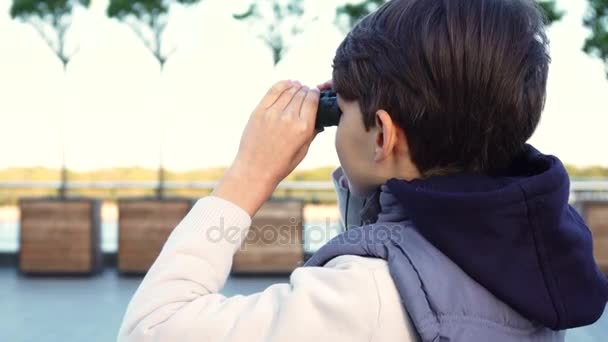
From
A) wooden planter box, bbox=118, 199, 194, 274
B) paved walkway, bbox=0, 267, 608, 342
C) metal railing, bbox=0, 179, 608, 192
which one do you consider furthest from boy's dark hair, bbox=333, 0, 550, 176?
metal railing, bbox=0, 179, 608, 192

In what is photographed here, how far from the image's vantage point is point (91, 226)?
6.11 m

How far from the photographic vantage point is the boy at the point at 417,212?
63cm

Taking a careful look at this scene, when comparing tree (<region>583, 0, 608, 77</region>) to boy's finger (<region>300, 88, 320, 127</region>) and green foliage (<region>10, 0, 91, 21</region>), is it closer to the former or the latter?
green foliage (<region>10, 0, 91, 21</region>)

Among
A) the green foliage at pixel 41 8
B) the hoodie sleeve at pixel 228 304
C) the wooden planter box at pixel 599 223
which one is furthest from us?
the green foliage at pixel 41 8

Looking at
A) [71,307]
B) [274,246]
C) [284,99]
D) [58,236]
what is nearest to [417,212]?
[284,99]

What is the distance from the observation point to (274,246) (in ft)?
19.5

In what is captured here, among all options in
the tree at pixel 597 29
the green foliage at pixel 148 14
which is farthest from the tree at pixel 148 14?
the tree at pixel 597 29

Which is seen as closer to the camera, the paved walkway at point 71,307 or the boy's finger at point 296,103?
the boy's finger at point 296,103

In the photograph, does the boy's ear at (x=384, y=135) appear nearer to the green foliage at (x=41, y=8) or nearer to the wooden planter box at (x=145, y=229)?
the wooden planter box at (x=145, y=229)

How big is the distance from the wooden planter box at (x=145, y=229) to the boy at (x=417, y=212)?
536 centimetres

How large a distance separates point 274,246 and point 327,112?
5276 millimetres

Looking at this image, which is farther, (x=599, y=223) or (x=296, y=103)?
(x=599, y=223)

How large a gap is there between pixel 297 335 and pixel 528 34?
1.34ft

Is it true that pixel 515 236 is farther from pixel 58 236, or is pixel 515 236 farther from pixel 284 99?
pixel 58 236
